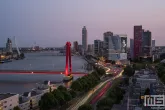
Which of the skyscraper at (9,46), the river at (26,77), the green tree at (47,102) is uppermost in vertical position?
the skyscraper at (9,46)

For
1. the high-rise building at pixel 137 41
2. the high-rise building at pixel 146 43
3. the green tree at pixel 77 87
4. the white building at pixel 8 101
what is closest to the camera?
the white building at pixel 8 101

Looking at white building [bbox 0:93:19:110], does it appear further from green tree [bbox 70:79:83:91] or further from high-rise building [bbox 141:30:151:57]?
high-rise building [bbox 141:30:151:57]

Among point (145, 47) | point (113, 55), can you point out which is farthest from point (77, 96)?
point (145, 47)

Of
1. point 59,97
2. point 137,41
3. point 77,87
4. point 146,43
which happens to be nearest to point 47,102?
point 59,97

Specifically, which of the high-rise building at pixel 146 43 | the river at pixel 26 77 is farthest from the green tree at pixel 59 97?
the high-rise building at pixel 146 43

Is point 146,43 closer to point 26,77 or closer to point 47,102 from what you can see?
point 26,77

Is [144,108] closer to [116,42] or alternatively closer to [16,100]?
[16,100]

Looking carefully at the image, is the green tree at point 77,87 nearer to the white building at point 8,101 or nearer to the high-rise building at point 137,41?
the white building at point 8,101

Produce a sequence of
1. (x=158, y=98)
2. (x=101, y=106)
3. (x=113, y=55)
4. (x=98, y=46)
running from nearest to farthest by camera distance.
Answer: (x=158, y=98) → (x=101, y=106) → (x=113, y=55) → (x=98, y=46)
